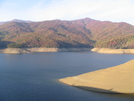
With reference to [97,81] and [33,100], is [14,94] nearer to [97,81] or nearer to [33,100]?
[33,100]

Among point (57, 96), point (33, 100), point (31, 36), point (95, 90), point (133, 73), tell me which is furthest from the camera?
point (31, 36)

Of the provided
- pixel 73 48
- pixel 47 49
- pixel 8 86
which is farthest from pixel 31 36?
pixel 8 86

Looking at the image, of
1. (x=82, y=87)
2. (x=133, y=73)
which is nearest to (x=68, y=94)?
(x=82, y=87)

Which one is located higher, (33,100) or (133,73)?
(133,73)

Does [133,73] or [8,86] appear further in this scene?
[133,73]

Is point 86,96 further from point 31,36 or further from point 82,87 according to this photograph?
point 31,36

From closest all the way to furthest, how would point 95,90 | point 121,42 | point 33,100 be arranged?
point 33,100
point 95,90
point 121,42
